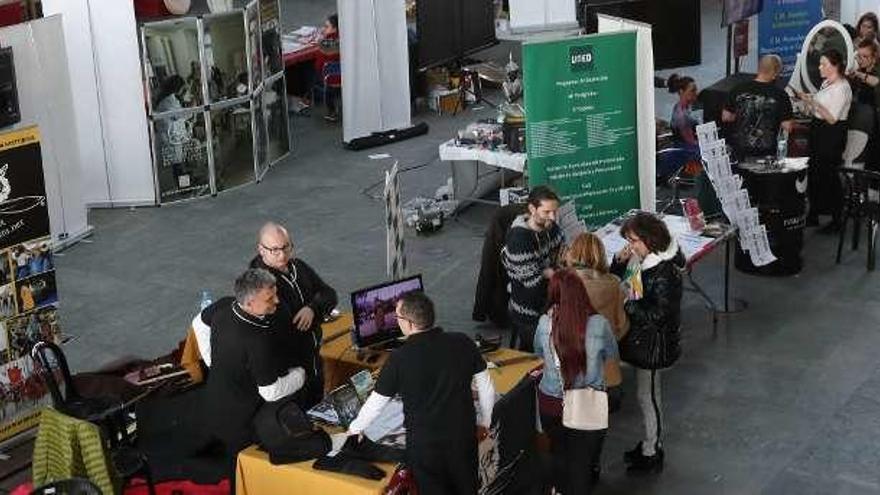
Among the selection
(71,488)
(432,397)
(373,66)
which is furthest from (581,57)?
(373,66)

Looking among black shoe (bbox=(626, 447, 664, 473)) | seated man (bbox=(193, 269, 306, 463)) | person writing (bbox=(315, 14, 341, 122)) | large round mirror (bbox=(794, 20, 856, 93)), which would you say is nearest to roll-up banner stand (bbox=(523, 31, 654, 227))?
black shoe (bbox=(626, 447, 664, 473))

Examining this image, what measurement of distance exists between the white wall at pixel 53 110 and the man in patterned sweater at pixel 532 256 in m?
4.47

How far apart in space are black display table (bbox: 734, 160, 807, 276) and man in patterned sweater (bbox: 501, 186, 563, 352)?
8.98 ft

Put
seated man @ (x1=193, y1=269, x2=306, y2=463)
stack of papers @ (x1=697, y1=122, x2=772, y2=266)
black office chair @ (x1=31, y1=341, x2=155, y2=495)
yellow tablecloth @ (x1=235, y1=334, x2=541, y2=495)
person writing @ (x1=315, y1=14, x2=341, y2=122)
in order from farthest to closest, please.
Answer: person writing @ (x1=315, y1=14, x2=341, y2=122)
stack of papers @ (x1=697, y1=122, x2=772, y2=266)
black office chair @ (x1=31, y1=341, x2=155, y2=495)
seated man @ (x1=193, y1=269, x2=306, y2=463)
yellow tablecloth @ (x1=235, y1=334, x2=541, y2=495)

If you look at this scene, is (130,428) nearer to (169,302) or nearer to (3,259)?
(3,259)

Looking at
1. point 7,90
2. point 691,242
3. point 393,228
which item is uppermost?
point 7,90

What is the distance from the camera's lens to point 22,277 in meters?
7.42

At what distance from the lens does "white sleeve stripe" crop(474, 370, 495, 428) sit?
596 cm

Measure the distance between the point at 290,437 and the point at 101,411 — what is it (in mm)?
1357

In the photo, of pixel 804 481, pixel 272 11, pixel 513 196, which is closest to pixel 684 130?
pixel 513 196

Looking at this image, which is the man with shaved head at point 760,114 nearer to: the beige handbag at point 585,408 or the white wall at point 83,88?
the beige handbag at point 585,408

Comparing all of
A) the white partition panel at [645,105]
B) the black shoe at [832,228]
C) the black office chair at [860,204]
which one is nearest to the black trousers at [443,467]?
the white partition panel at [645,105]

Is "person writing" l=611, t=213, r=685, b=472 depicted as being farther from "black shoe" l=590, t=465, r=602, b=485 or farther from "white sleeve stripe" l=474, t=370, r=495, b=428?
"white sleeve stripe" l=474, t=370, r=495, b=428

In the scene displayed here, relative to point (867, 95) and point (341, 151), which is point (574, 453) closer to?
point (867, 95)
